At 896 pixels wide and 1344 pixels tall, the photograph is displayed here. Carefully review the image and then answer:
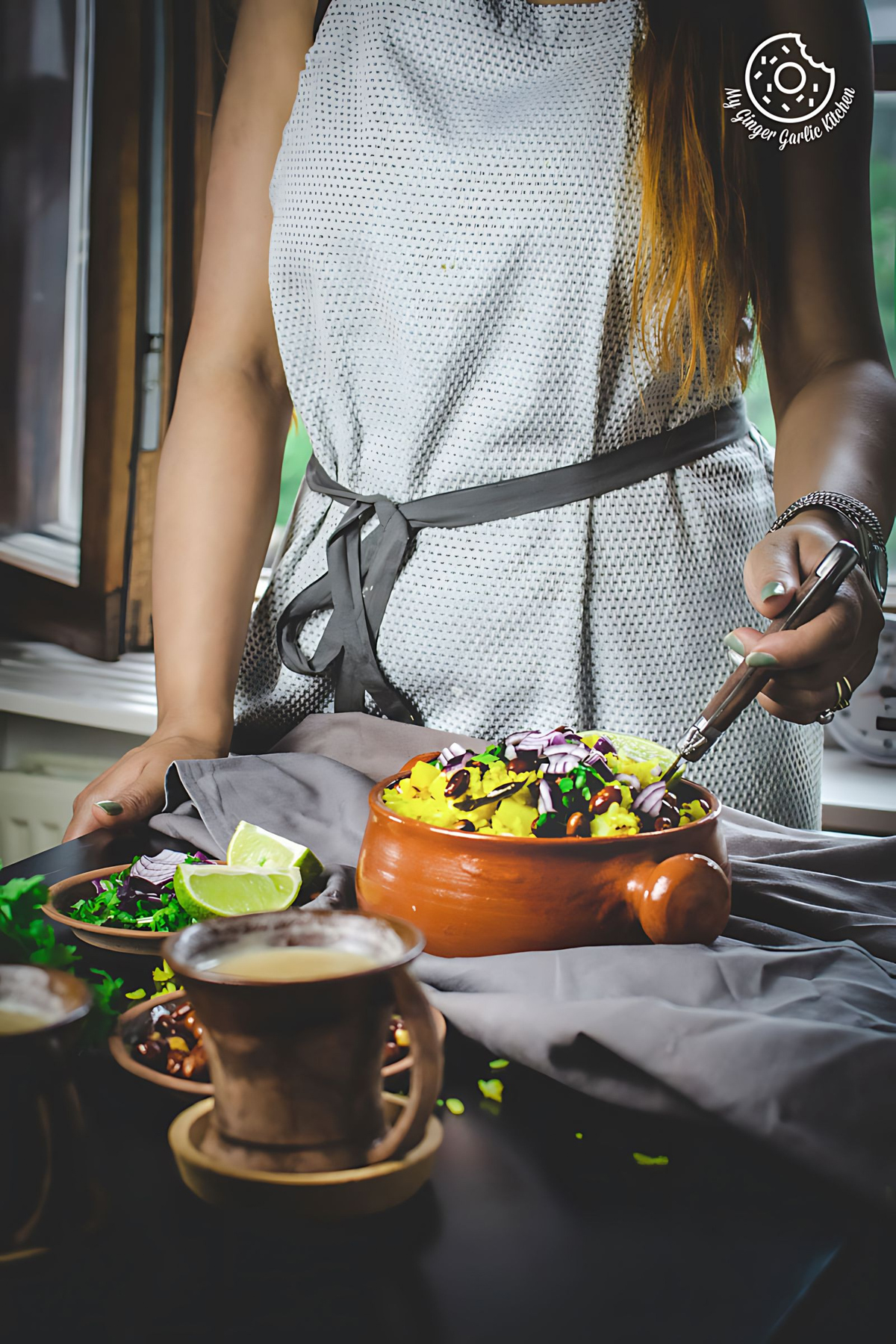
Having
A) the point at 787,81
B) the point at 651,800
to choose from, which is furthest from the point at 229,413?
the point at 651,800

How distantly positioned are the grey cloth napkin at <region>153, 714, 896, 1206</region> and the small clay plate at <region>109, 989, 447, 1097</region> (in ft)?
0.15

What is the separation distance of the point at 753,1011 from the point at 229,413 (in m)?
0.80

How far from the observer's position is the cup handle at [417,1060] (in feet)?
1.09

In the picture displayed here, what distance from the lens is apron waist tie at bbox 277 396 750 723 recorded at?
0.92 meters

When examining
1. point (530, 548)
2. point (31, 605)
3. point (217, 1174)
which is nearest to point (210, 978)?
point (217, 1174)

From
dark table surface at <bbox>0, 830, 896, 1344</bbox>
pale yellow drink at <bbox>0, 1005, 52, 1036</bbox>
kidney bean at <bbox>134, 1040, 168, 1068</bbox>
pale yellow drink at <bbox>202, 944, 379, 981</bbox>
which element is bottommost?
dark table surface at <bbox>0, 830, 896, 1344</bbox>

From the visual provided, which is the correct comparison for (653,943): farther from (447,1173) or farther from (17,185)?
(17,185)

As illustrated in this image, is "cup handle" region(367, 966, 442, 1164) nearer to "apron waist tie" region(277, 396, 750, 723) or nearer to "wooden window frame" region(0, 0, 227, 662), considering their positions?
"apron waist tie" region(277, 396, 750, 723)

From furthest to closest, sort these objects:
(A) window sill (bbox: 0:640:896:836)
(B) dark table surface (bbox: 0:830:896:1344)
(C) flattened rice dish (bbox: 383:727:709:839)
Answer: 1. (A) window sill (bbox: 0:640:896:836)
2. (C) flattened rice dish (bbox: 383:727:709:839)
3. (B) dark table surface (bbox: 0:830:896:1344)

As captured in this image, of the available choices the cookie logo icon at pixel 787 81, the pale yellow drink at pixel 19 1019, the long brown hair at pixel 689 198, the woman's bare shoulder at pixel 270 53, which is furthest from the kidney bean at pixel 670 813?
the woman's bare shoulder at pixel 270 53

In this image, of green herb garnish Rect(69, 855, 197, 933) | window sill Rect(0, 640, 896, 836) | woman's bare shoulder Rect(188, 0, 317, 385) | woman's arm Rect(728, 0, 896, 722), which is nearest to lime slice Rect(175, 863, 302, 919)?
green herb garnish Rect(69, 855, 197, 933)

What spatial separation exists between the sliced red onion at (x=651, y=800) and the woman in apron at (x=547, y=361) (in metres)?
0.37

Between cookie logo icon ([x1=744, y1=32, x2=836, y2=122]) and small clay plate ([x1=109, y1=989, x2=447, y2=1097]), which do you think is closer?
small clay plate ([x1=109, y1=989, x2=447, y2=1097])

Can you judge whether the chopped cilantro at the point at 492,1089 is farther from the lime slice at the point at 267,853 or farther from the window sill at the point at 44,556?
the window sill at the point at 44,556
